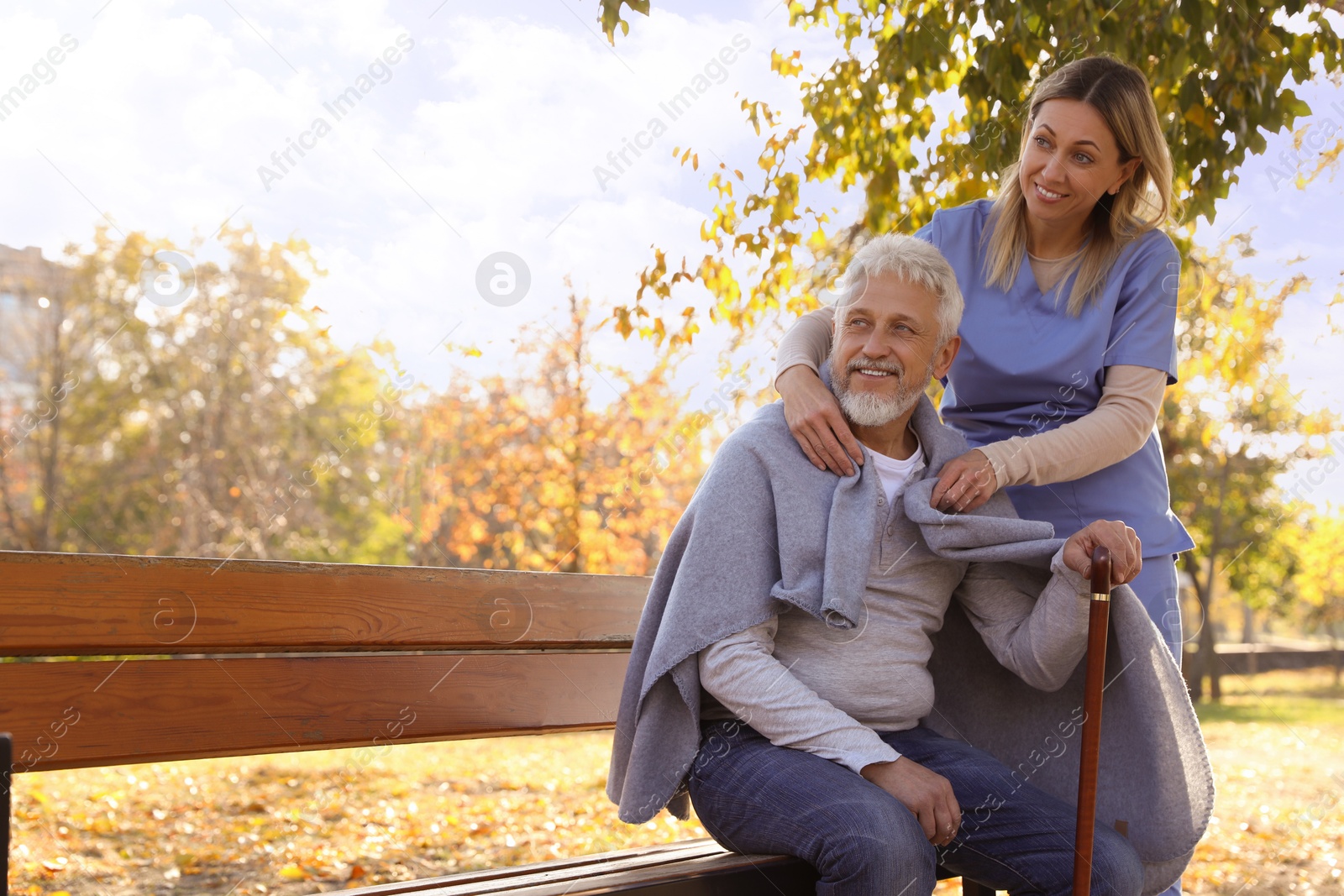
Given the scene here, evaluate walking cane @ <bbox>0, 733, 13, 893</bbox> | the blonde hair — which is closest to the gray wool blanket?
the blonde hair

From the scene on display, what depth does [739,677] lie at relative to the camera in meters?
2.02

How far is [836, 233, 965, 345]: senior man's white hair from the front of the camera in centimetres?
227

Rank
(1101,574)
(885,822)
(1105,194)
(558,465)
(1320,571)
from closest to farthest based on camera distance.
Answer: (885,822) < (1101,574) < (1105,194) < (558,465) < (1320,571)

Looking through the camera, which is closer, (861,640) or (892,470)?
(861,640)

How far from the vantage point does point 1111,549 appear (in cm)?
203

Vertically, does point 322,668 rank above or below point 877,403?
below

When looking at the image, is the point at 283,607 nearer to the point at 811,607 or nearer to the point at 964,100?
the point at 811,607

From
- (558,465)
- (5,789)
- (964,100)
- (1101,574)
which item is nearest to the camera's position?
(5,789)

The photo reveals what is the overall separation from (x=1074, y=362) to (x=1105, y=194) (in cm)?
41

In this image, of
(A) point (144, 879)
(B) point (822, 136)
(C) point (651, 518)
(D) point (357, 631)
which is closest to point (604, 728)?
(D) point (357, 631)

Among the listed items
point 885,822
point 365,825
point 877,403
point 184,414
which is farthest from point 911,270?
point 184,414

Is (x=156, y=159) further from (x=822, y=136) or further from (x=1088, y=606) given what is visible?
(x=1088, y=606)

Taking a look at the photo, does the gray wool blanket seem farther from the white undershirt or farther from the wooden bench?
the wooden bench

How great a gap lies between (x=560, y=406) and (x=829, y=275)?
14.7 ft
